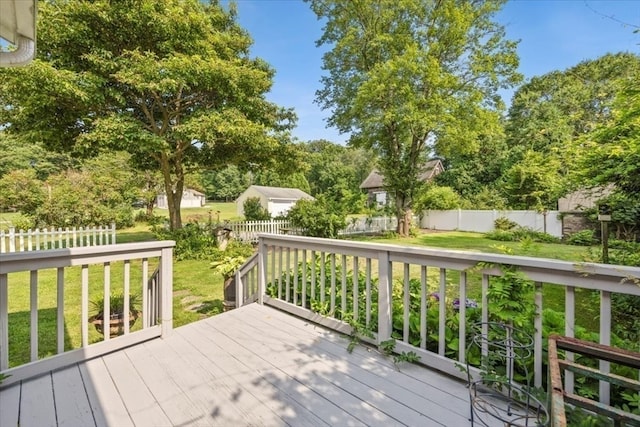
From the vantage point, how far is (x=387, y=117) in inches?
478

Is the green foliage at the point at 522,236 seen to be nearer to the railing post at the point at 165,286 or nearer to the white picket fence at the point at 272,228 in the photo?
the white picket fence at the point at 272,228

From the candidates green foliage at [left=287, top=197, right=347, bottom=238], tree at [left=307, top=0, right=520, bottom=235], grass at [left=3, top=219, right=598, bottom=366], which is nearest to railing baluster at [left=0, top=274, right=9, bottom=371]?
grass at [left=3, top=219, right=598, bottom=366]

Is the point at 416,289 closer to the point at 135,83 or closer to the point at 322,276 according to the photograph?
the point at 322,276

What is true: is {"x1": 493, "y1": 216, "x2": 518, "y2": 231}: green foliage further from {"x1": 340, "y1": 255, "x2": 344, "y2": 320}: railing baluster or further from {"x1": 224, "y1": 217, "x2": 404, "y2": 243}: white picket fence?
{"x1": 340, "y1": 255, "x2": 344, "y2": 320}: railing baluster

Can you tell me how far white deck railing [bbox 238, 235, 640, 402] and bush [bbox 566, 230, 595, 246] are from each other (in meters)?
10.5

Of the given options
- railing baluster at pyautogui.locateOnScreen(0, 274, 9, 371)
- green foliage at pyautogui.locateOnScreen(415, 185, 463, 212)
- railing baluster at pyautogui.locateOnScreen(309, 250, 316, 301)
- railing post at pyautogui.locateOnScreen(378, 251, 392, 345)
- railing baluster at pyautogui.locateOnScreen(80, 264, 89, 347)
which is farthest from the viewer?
green foliage at pyautogui.locateOnScreen(415, 185, 463, 212)

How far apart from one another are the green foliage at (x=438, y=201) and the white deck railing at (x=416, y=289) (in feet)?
47.0

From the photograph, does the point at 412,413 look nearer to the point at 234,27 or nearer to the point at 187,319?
the point at 187,319

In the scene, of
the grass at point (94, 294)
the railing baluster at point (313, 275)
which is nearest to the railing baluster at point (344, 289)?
the railing baluster at point (313, 275)

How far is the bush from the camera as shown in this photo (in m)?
10.2

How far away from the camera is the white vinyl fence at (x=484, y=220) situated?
41.9ft

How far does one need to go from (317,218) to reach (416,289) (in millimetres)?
8126

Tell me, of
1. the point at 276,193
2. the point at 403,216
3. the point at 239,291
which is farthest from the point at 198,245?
the point at 276,193

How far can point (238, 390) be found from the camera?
2045 mm
